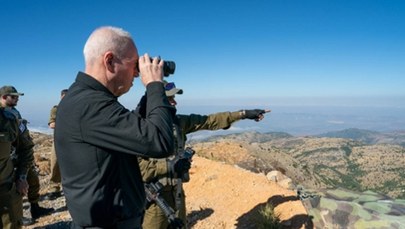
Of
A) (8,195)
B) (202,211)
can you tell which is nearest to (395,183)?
(202,211)

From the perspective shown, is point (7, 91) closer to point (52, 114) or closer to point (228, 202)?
point (52, 114)

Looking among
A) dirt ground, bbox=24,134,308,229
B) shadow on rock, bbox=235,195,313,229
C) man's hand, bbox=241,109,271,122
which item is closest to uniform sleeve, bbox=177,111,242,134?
man's hand, bbox=241,109,271,122

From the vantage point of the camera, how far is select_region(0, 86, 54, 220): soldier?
7.14 m

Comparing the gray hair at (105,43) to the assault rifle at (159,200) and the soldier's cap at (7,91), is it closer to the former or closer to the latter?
the assault rifle at (159,200)

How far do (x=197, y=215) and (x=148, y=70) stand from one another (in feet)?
21.5

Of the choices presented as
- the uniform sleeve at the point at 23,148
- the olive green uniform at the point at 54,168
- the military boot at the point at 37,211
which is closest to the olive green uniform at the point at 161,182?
the uniform sleeve at the point at 23,148

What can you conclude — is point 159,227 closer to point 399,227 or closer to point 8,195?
point 8,195

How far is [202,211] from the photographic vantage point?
8.27m

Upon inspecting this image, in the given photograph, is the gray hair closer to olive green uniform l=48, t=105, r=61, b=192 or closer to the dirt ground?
the dirt ground

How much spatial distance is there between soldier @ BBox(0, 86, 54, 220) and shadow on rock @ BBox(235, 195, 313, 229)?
445cm

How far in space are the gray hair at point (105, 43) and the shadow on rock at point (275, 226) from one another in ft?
16.8

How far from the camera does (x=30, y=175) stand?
7.68 m

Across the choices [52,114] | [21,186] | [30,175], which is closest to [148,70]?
[21,186]

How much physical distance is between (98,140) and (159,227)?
300 centimetres
